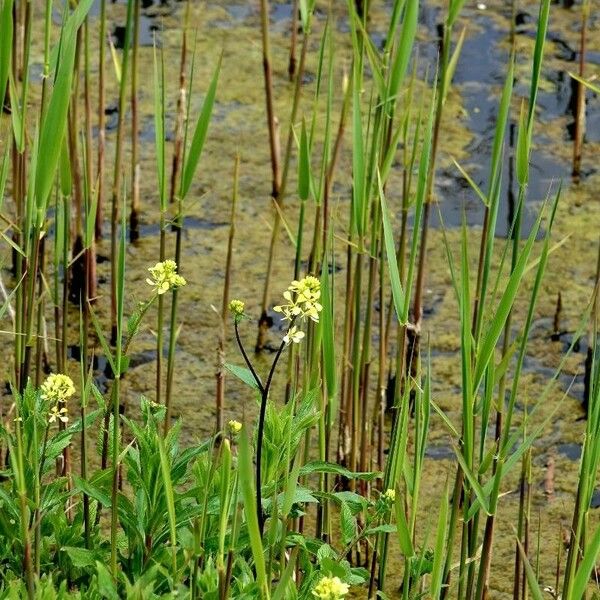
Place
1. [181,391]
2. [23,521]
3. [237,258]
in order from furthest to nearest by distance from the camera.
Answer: [237,258] < [181,391] < [23,521]

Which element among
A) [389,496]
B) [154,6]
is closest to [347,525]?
[389,496]

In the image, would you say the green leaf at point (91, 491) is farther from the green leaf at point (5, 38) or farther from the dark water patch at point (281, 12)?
the dark water patch at point (281, 12)

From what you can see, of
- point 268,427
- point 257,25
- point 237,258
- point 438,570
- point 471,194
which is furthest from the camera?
point 257,25

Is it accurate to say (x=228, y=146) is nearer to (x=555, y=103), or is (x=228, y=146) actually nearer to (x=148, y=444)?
(x=555, y=103)

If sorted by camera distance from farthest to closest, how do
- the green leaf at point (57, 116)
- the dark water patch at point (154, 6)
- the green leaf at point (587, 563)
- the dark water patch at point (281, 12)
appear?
1. the dark water patch at point (281, 12)
2. the dark water patch at point (154, 6)
3. the green leaf at point (57, 116)
4. the green leaf at point (587, 563)

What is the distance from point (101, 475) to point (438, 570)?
47 centimetres

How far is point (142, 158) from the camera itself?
341 centimetres

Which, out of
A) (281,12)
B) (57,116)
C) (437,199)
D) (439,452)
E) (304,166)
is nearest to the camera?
(57,116)

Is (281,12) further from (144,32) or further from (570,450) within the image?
(570,450)

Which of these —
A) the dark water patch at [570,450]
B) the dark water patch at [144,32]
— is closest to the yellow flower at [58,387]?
the dark water patch at [570,450]

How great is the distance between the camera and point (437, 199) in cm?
302

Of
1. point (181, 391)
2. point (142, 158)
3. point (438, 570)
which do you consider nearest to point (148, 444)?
point (438, 570)

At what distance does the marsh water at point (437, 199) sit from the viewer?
2635 millimetres

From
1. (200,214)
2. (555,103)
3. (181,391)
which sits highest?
(555,103)
